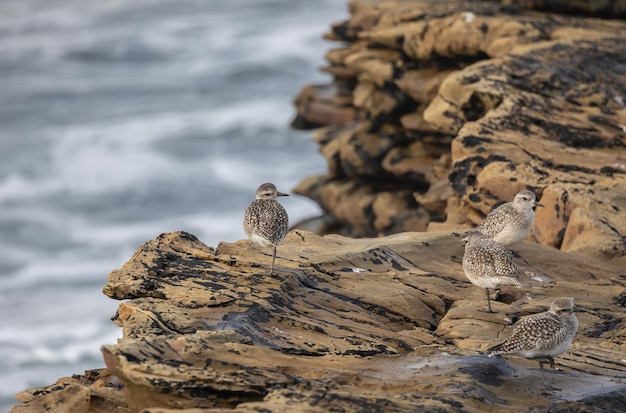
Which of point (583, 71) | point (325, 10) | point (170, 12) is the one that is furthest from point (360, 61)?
point (170, 12)

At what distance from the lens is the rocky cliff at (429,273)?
8516mm

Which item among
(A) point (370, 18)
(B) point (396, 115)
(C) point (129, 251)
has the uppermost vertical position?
(A) point (370, 18)

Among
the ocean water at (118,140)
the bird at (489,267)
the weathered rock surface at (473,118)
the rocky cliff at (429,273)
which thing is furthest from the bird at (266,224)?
the ocean water at (118,140)

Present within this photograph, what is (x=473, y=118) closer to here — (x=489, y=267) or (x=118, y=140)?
(x=489, y=267)

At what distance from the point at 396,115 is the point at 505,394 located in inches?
593

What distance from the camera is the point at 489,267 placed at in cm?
1127

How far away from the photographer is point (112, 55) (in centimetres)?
4947

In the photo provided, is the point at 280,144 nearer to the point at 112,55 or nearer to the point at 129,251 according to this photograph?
the point at 129,251

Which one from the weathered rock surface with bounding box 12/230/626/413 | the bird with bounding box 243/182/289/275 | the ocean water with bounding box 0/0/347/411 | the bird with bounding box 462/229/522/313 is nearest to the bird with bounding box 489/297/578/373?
the weathered rock surface with bounding box 12/230/626/413

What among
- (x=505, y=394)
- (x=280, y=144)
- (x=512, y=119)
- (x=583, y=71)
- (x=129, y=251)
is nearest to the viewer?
(x=505, y=394)

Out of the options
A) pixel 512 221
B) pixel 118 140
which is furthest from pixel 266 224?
pixel 118 140

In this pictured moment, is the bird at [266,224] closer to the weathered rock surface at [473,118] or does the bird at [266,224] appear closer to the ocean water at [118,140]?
the weathered rock surface at [473,118]

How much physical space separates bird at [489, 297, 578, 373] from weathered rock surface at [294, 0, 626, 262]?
4.27 meters

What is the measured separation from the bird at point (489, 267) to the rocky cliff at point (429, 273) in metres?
0.28
